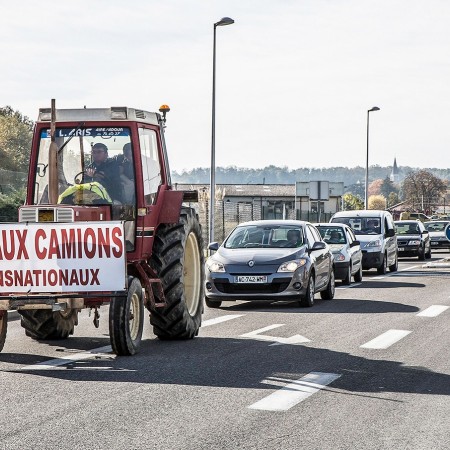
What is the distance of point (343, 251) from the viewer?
26172mm

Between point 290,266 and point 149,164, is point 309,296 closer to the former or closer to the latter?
point 290,266

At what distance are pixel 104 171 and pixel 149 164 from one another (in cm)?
65

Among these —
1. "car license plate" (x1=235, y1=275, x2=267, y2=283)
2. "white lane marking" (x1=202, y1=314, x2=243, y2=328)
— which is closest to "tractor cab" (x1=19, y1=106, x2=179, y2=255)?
"white lane marking" (x1=202, y1=314, x2=243, y2=328)

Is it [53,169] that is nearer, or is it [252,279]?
[53,169]

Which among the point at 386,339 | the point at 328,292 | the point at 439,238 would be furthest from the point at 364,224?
the point at 439,238

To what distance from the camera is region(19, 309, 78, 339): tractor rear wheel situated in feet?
42.7

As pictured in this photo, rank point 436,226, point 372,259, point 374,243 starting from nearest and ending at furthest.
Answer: point 372,259 → point 374,243 → point 436,226

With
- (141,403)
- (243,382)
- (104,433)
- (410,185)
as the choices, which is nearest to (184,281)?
(243,382)

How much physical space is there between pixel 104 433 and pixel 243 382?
8.73 ft

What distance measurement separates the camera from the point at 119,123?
1268 cm

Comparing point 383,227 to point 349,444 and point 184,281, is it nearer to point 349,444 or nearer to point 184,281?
point 184,281

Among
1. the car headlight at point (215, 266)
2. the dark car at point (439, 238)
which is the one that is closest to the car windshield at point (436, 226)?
the dark car at point (439, 238)

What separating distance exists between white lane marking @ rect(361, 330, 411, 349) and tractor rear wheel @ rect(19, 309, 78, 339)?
3.53 metres

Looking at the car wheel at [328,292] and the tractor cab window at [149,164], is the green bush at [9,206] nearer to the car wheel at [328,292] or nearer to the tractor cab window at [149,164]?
the car wheel at [328,292]
